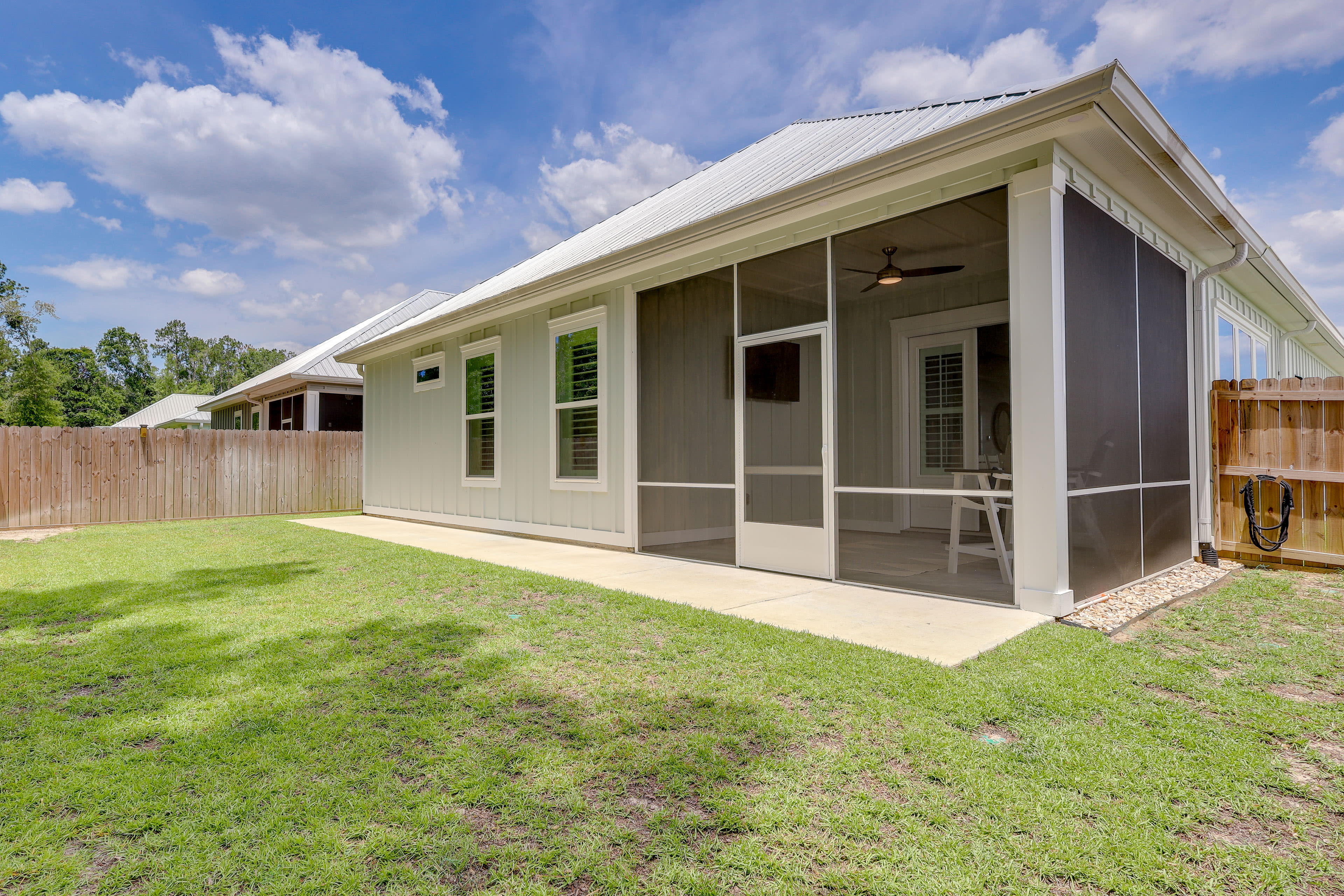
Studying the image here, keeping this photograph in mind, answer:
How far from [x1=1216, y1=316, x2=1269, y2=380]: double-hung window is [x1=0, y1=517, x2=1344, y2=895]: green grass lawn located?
12.6 feet

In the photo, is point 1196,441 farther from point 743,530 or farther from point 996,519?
point 743,530

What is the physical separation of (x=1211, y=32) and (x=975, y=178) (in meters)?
6.13

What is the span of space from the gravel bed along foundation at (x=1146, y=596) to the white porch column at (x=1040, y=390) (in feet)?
0.51

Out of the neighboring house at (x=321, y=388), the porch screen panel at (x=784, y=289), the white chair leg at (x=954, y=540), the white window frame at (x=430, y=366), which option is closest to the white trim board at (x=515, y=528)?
the white window frame at (x=430, y=366)

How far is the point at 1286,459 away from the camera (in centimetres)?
506

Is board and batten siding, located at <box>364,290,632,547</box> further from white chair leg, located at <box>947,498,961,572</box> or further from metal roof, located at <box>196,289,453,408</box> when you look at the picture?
metal roof, located at <box>196,289,453,408</box>

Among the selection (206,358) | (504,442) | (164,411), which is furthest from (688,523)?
(206,358)

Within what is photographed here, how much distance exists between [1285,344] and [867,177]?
8631 mm

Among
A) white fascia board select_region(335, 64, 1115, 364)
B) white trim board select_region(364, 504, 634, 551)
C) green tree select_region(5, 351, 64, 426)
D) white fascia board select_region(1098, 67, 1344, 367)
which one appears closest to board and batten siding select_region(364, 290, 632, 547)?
white trim board select_region(364, 504, 634, 551)

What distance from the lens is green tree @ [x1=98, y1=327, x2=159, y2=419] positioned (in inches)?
2068

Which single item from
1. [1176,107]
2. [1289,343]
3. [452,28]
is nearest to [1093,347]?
[1176,107]

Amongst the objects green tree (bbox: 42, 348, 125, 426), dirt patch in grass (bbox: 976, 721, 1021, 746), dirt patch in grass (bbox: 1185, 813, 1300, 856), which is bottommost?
dirt patch in grass (bbox: 1185, 813, 1300, 856)

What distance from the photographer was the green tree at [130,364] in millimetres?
52531

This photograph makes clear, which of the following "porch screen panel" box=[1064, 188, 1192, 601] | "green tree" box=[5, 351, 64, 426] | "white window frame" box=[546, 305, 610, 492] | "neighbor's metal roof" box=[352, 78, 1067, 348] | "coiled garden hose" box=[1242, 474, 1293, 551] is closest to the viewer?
"porch screen panel" box=[1064, 188, 1192, 601]
